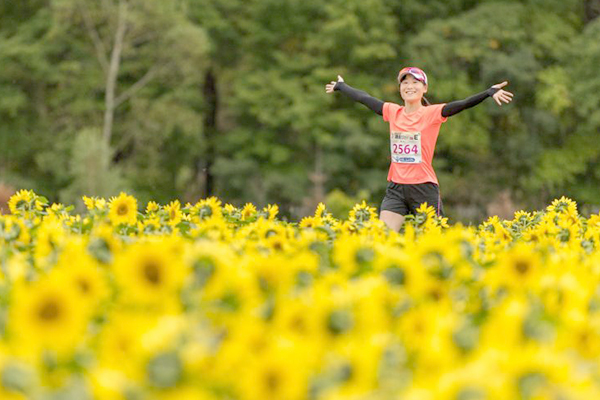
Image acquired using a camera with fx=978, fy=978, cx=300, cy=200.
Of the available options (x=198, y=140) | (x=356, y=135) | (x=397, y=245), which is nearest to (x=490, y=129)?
(x=356, y=135)

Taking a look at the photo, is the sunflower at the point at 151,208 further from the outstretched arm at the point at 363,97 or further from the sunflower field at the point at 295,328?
the outstretched arm at the point at 363,97

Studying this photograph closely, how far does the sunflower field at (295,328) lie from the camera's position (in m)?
1.84

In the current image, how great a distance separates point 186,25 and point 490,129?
10.2m

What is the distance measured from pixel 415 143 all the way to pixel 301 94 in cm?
2311

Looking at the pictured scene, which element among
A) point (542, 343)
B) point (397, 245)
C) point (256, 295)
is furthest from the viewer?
point (397, 245)

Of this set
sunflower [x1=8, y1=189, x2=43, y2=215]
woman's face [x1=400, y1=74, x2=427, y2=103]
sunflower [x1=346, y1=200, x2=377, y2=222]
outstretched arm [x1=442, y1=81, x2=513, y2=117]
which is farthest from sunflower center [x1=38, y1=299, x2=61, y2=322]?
woman's face [x1=400, y1=74, x2=427, y2=103]

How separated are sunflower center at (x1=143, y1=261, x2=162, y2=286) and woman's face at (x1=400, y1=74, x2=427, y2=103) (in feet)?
17.7

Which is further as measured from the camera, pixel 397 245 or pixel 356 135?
pixel 356 135

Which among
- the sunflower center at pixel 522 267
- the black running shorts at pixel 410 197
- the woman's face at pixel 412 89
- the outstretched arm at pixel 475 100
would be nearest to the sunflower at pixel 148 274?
the sunflower center at pixel 522 267

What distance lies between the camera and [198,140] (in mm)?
31859

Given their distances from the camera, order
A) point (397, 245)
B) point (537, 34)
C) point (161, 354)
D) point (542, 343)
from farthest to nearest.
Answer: point (537, 34)
point (397, 245)
point (542, 343)
point (161, 354)

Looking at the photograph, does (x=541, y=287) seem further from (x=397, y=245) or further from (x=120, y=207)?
(x=120, y=207)

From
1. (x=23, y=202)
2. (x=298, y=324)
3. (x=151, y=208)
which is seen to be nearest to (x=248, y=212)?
(x=151, y=208)

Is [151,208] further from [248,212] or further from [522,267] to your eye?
[522,267]
